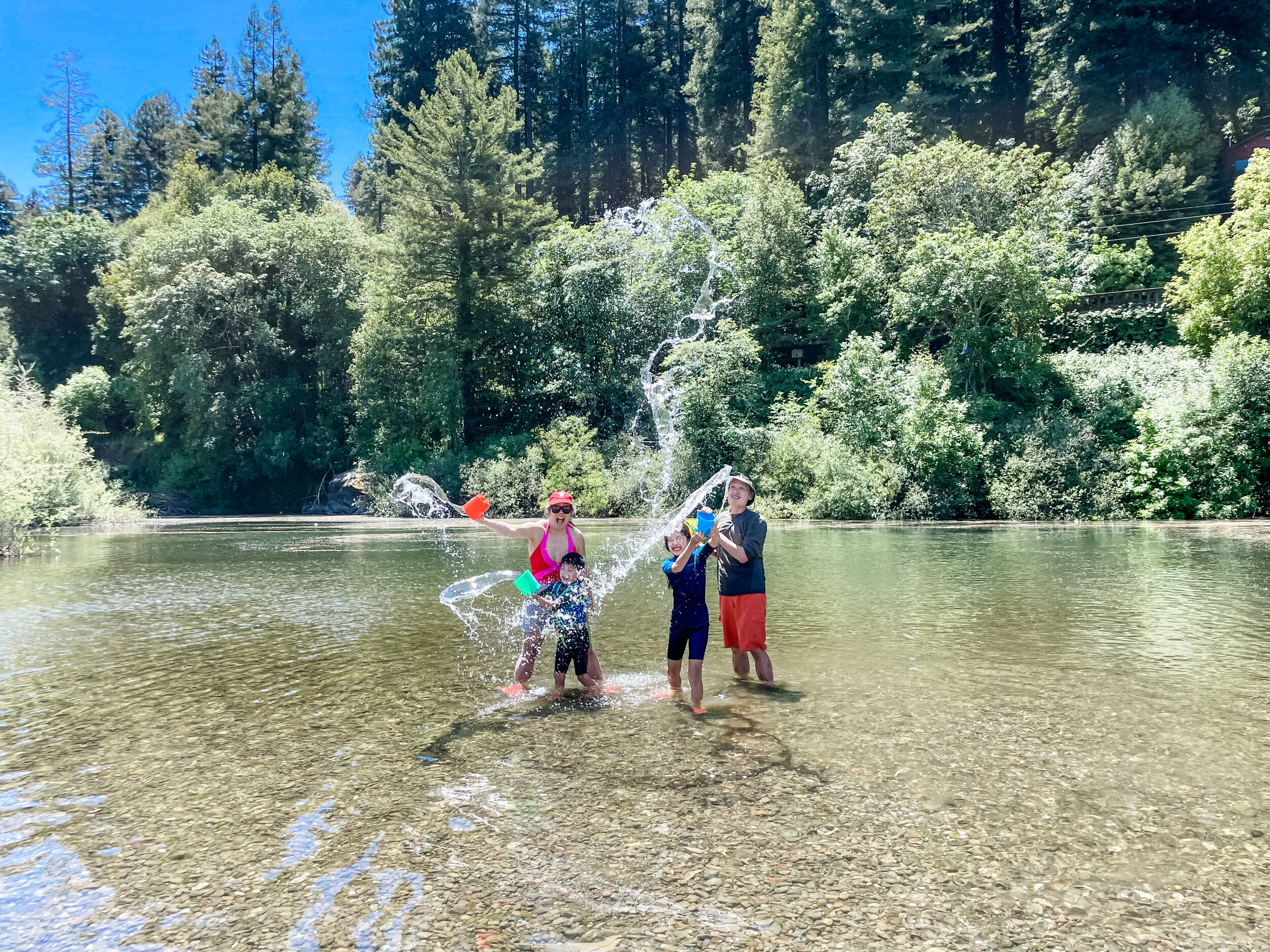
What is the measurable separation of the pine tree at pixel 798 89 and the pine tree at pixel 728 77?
4692 millimetres

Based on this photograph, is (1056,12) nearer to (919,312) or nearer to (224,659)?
(919,312)

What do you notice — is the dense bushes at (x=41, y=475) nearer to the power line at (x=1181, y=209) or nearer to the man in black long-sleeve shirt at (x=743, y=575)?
the man in black long-sleeve shirt at (x=743, y=575)

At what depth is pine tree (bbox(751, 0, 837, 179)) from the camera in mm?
51250

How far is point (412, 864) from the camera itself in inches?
196

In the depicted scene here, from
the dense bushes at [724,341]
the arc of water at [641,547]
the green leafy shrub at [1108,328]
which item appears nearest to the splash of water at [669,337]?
the dense bushes at [724,341]

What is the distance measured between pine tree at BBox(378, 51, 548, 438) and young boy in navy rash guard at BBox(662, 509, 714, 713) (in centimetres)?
3696

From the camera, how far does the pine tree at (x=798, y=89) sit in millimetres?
51250

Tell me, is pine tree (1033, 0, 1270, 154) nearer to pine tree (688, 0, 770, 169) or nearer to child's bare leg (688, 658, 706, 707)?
pine tree (688, 0, 770, 169)

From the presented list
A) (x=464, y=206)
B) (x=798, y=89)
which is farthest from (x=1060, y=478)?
(x=798, y=89)

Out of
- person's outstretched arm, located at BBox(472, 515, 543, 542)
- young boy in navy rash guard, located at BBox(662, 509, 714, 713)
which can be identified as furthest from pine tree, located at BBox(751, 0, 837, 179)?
person's outstretched arm, located at BBox(472, 515, 543, 542)

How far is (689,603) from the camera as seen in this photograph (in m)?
8.32

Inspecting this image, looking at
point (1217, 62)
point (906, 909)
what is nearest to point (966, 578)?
point (906, 909)

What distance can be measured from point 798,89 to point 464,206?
2333cm

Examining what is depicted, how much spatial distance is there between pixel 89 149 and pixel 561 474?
235ft
